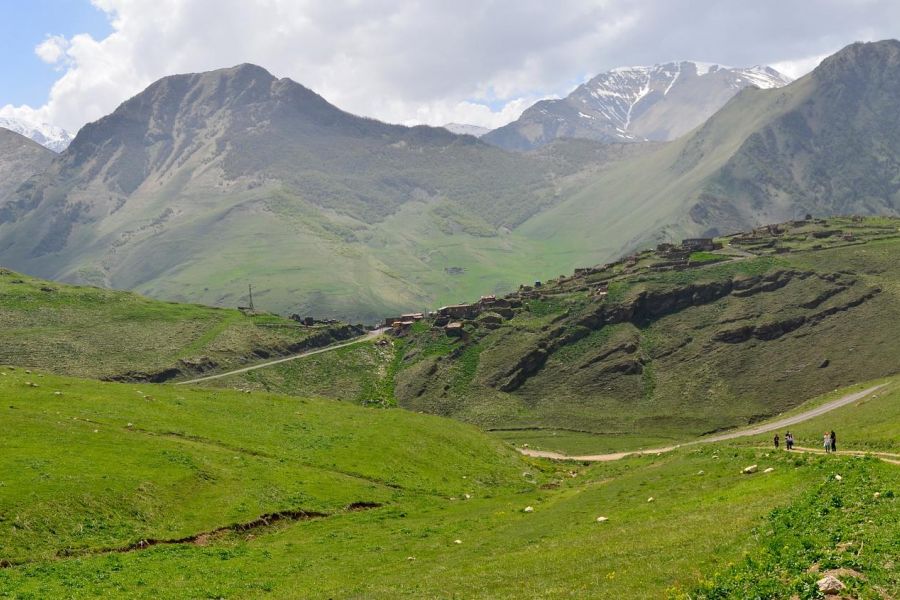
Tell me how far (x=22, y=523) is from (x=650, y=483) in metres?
39.8

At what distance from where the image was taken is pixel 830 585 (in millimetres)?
22938

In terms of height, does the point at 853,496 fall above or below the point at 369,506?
above

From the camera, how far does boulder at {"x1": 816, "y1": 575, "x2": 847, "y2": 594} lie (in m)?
22.8

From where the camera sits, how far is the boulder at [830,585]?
2278cm

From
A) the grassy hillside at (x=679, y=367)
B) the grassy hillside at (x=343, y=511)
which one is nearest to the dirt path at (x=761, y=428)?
the grassy hillside at (x=679, y=367)

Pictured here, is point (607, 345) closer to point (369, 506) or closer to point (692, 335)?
point (692, 335)

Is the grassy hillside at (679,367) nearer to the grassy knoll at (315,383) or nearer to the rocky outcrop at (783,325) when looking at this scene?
the rocky outcrop at (783,325)

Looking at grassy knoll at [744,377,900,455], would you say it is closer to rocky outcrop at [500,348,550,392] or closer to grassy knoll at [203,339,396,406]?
rocky outcrop at [500,348,550,392]

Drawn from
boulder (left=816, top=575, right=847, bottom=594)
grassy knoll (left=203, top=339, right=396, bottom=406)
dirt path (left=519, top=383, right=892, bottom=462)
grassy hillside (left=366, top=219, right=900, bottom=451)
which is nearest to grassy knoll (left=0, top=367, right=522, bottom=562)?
dirt path (left=519, top=383, right=892, bottom=462)

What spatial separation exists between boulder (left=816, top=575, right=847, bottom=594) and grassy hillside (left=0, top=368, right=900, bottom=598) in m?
0.52

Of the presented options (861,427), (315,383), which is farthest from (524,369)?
(861,427)

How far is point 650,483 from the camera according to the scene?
192 ft

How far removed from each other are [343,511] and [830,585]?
42016 millimetres

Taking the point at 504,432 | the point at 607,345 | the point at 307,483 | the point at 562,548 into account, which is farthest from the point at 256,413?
the point at 607,345
